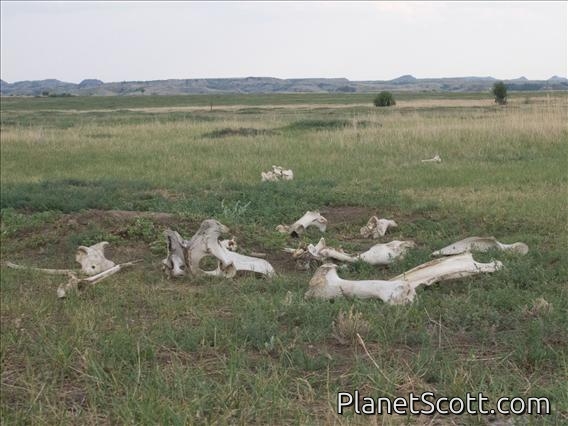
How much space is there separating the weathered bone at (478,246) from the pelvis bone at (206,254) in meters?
1.88

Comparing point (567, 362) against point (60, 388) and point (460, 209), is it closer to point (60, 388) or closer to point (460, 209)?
point (60, 388)

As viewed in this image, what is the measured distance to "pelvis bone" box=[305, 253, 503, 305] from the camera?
204 inches

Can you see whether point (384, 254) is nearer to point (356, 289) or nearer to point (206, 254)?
point (356, 289)

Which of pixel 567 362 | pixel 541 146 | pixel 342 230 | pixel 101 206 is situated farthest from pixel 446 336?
pixel 541 146

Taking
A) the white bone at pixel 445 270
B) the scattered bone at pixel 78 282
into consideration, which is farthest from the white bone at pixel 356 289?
the scattered bone at pixel 78 282

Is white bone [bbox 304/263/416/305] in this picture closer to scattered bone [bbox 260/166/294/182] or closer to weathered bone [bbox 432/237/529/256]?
weathered bone [bbox 432/237/529/256]

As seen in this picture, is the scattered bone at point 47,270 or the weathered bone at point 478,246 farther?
the scattered bone at point 47,270

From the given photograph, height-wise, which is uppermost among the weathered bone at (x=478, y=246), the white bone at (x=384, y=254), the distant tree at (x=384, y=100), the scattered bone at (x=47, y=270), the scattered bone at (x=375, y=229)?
the distant tree at (x=384, y=100)

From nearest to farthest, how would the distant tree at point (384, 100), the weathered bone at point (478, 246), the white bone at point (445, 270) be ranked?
1. the white bone at point (445, 270)
2. the weathered bone at point (478, 246)
3. the distant tree at point (384, 100)

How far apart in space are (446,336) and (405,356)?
0.50m

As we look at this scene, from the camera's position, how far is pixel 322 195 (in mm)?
10828

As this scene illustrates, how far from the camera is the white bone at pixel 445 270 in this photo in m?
5.69

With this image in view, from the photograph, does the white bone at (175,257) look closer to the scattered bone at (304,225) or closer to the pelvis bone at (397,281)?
the pelvis bone at (397,281)

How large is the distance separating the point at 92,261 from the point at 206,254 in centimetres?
138
